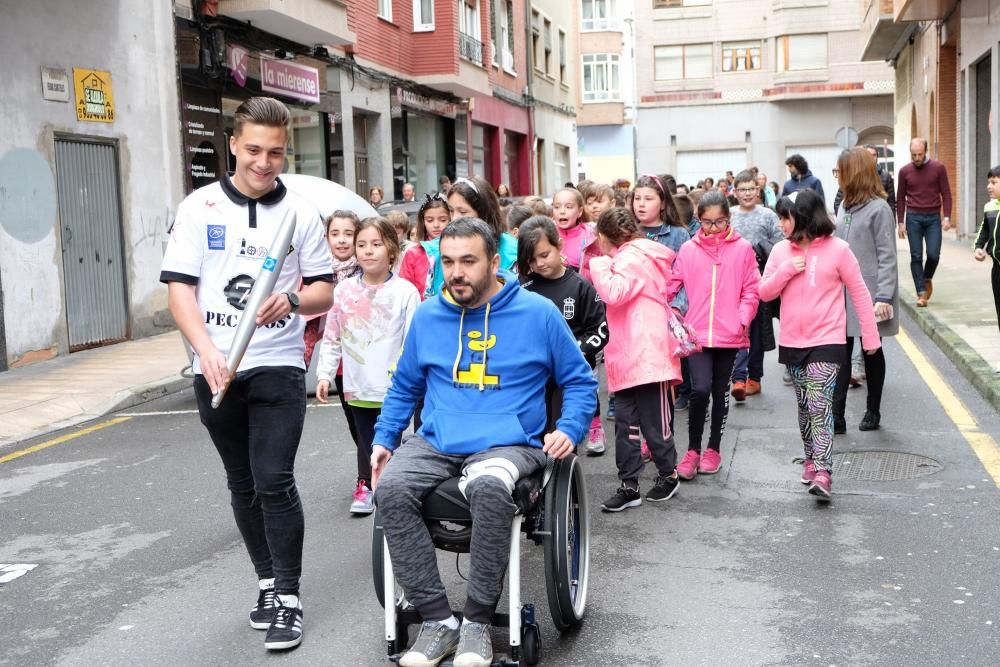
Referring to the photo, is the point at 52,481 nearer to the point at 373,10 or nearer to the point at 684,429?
the point at 684,429

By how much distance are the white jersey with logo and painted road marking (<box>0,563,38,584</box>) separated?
6.07ft

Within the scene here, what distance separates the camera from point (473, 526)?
3.88 m

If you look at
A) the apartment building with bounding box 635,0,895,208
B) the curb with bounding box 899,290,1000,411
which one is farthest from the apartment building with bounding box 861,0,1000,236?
the apartment building with bounding box 635,0,895,208

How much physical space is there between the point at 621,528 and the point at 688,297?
1.74 meters

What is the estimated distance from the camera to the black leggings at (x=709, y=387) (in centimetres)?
684

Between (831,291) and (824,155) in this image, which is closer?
(831,291)

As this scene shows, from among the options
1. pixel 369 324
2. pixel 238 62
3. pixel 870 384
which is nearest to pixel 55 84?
pixel 238 62

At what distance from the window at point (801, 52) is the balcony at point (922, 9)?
28.0 metres

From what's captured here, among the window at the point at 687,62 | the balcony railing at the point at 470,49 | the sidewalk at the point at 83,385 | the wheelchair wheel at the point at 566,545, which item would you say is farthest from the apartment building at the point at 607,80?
the wheelchair wheel at the point at 566,545

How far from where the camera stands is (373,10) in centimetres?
2441

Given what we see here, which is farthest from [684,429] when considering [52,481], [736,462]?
[52,481]

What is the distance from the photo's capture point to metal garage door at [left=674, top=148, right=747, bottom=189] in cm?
5597

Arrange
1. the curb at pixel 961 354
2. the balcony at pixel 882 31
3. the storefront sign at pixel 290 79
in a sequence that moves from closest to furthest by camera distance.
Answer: the curb at pixel 961 354, the storefront sign at pixel 290 79, the balcony at pixel 882 31

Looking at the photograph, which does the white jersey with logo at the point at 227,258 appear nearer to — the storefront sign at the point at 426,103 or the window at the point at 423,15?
the storefront sign at the point at 426,103
